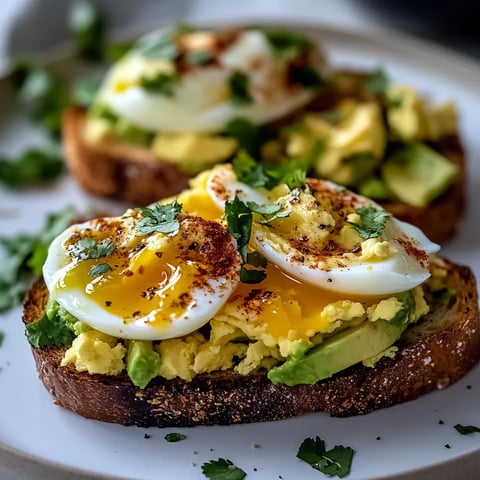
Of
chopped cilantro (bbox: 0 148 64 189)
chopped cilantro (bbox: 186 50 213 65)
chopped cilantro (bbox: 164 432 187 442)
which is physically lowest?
chopped cilantro (bbox: 0 148 64 189)

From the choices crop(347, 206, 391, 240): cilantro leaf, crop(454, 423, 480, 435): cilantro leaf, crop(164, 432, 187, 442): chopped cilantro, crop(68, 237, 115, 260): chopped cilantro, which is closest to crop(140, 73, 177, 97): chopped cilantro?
crop(68, 237, 115, 260): chopped cilantro

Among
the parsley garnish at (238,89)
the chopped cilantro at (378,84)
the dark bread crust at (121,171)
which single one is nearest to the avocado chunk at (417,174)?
the chopped cilantro at (378,84)

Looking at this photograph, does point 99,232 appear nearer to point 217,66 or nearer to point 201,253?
point 201,253

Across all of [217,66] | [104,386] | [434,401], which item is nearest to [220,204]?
[104,386]

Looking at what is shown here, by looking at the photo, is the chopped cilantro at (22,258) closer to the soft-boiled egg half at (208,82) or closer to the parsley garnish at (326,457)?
the soft-boiled egg half at (208,82)

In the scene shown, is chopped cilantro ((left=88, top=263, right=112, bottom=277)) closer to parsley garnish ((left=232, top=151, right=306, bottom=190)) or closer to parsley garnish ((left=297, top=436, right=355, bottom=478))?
parsley garnish ((left=232, top=151, right=306, bottom=190))
